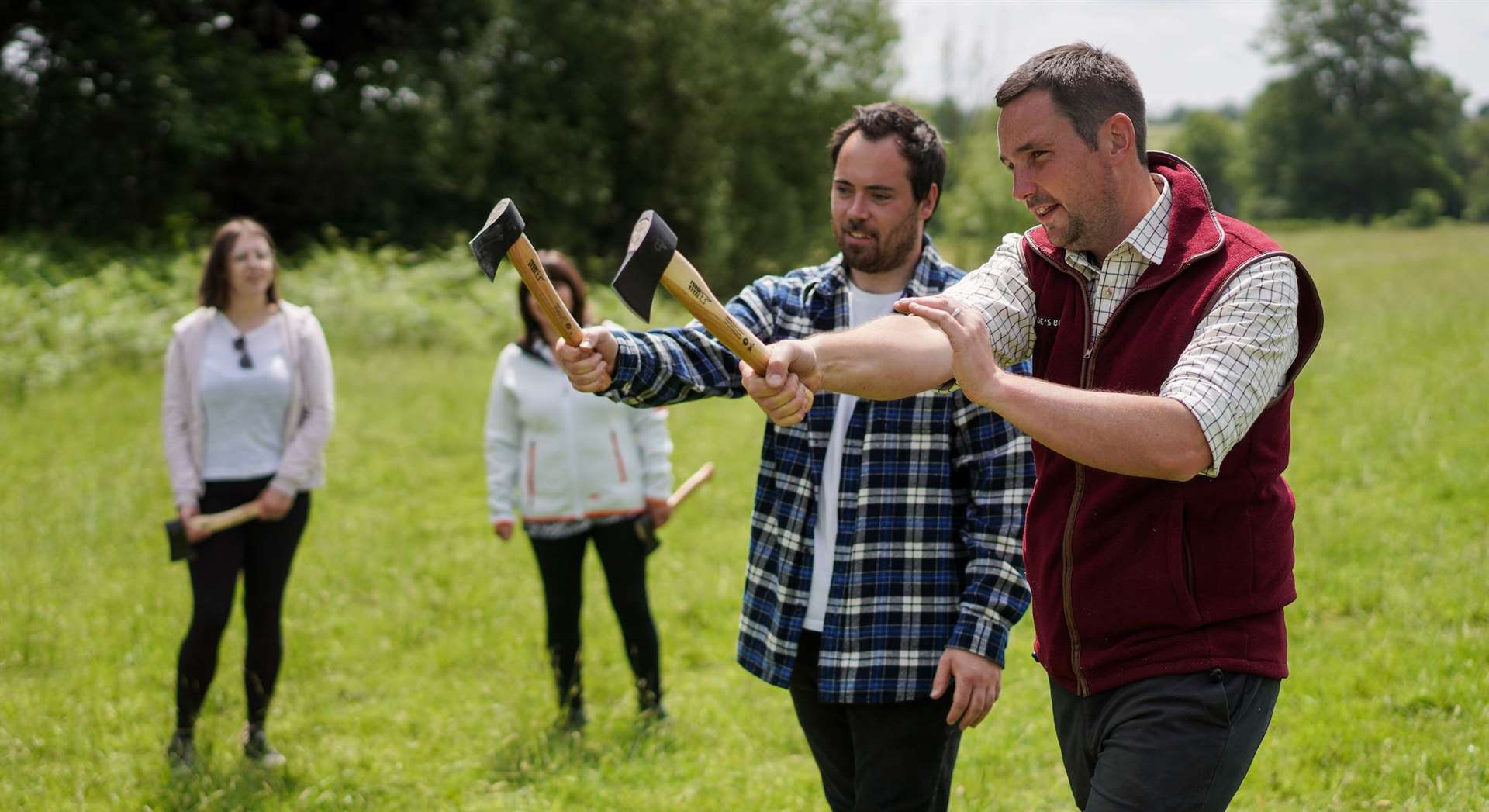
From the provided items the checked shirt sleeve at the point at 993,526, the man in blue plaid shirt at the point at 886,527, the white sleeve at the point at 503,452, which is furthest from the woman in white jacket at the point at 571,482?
the checked shirt sleeve at the point at 993,526

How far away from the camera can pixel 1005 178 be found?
100 ft

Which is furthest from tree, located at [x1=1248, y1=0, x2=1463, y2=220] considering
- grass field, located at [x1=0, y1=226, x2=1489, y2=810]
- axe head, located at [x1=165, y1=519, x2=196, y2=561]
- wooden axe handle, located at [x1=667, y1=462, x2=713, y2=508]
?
axe head, located at [x1=165, y1=519, x2=196, y2=561]

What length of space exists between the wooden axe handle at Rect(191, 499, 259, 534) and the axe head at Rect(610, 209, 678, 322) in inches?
135

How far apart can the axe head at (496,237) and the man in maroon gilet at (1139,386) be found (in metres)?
0.62

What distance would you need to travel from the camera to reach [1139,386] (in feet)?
8.18

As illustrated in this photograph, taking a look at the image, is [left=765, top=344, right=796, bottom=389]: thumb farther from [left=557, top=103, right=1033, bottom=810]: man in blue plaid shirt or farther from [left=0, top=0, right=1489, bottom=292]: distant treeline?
[left=0, top=0, right=1489, bottom=292]: distant treeline

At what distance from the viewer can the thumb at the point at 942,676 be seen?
10.5 ft

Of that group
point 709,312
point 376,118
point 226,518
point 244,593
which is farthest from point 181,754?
point 376,118

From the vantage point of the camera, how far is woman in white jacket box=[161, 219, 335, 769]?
5.38 m

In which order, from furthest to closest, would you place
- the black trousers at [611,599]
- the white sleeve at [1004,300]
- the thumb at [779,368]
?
the black trousers at [611,599]
the white sleeve at [1004,300]
the thumb at [779,368]

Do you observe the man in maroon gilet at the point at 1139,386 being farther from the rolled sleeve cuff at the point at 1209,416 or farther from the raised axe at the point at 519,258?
the raised axe at the point at 519,258

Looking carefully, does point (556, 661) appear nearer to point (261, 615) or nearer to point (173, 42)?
point (261, 615)

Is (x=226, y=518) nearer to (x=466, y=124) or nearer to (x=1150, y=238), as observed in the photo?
(x=1150, y=238)

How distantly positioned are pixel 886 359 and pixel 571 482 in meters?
3.40
